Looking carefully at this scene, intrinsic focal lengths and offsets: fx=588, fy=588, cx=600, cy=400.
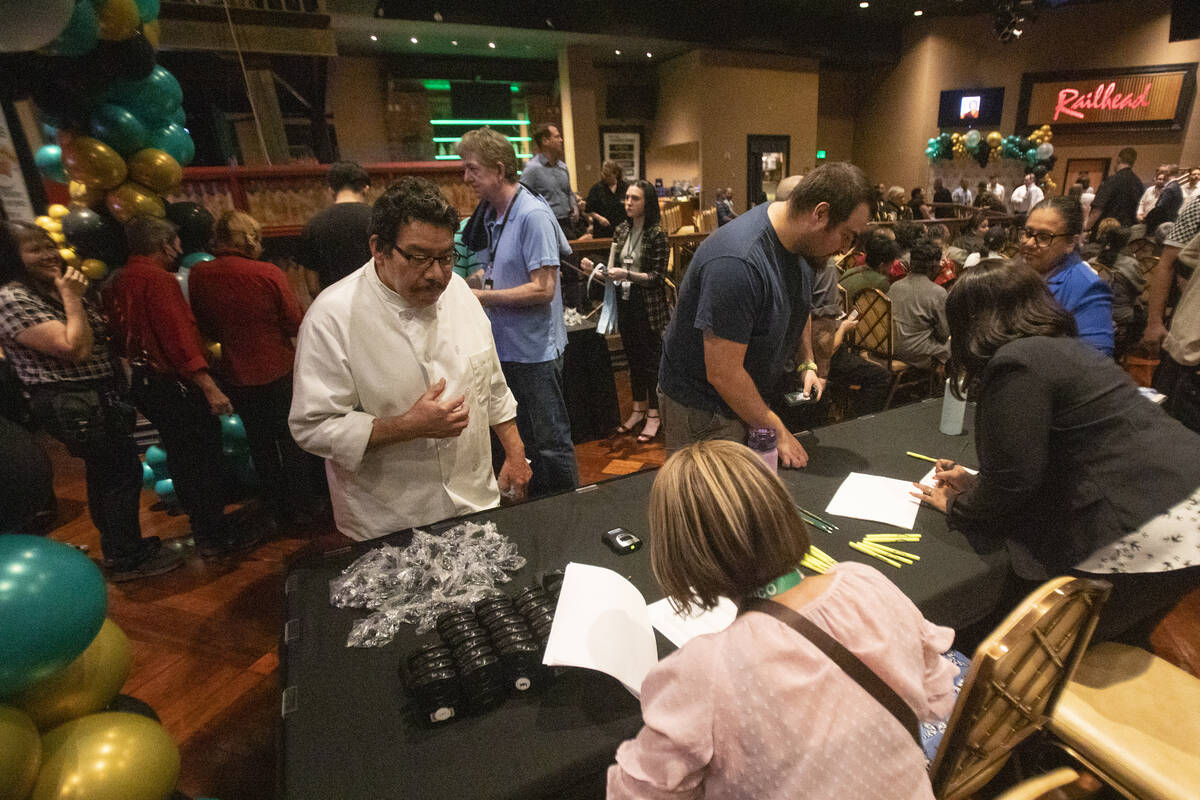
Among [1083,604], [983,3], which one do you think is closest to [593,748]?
[1083,604]

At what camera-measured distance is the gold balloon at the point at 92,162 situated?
2.61 metres

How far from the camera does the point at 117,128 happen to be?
2.67 m

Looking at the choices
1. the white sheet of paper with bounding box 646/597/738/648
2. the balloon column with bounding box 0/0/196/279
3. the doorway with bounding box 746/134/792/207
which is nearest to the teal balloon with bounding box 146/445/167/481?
the balloon column with bounding box 0/0/196/279

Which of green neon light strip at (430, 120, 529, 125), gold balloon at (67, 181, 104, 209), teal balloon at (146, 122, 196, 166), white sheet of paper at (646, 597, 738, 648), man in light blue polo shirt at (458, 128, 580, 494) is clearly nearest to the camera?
white sheet of paper at (646, 597, 738, 648)

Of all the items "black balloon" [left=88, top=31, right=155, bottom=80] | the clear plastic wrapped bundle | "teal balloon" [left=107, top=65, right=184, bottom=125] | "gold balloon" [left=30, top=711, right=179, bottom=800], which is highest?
"black balloon" [left=88, top=31, right=155, bottom=80]

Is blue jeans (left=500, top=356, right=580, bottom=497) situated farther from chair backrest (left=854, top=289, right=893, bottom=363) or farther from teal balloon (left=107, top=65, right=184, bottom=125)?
chair backrest (left=854, top=289, right=893, bottom=363)

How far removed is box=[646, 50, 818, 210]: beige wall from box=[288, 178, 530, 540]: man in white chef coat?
9.92 metres

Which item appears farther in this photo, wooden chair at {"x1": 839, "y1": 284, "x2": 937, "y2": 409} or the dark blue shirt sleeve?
wooden chair at {"x1": 839, "y1": 284, "x2": 937, "y2": 409}

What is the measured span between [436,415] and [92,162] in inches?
98.4

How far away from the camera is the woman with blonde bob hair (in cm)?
74

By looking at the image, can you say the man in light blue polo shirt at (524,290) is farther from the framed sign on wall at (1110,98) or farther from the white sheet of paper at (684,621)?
the framed sign on wall at (1110,98)

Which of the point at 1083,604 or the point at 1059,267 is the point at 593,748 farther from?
the point at 1059,267

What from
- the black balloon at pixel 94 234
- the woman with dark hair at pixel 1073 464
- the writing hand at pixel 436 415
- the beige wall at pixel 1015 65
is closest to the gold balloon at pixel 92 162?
the black balloon at pixel 94 234

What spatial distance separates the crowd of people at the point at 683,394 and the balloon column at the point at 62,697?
51 cm
